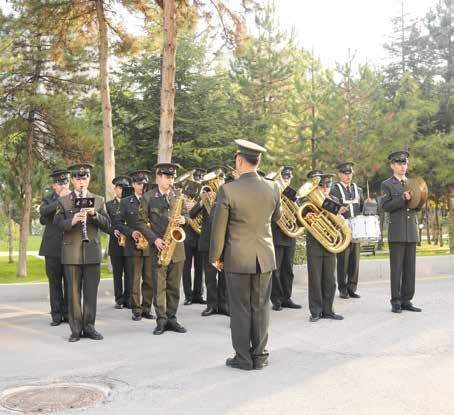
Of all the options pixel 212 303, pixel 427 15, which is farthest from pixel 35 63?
pixel 427 15

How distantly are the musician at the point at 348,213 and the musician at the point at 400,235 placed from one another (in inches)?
42.0

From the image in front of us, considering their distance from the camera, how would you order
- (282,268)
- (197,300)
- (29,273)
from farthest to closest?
(29,273), (197,300), (282,268)

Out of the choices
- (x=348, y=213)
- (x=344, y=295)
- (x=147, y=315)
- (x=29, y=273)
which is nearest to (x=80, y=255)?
(x=147, y=315)

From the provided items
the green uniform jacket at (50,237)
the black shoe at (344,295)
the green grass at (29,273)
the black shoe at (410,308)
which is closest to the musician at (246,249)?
the green uniform jacket at (50,237)

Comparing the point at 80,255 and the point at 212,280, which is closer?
the point at 80,255

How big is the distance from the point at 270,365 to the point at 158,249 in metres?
2.47

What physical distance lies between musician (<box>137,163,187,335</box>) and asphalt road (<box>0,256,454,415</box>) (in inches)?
14.3

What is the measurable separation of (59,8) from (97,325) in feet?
28.0

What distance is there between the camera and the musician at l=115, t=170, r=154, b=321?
31.8 feet

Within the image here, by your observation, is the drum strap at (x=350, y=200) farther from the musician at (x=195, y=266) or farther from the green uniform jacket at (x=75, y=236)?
the green uniform jacket at (x=75, y=236)

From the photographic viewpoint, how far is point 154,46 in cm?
1603

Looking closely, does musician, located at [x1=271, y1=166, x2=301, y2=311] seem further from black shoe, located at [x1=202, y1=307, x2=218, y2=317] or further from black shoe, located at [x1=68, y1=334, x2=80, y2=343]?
black shoe, located at [x1=68, y1=334, x2=80, y2=343]

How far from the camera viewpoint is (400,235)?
954cm

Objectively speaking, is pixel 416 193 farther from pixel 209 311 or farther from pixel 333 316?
pixel 209 311
